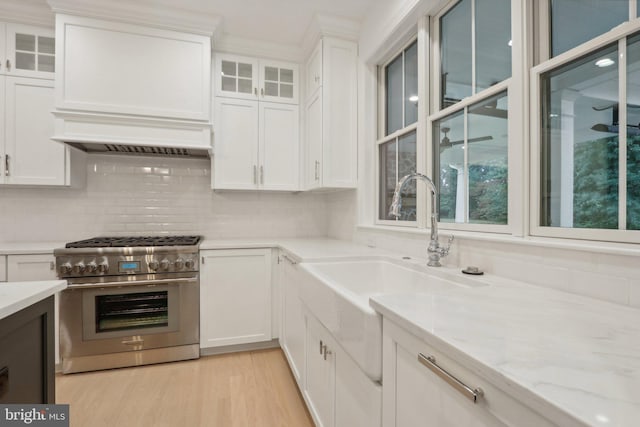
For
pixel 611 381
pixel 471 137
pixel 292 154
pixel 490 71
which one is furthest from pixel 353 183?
pixel 611 381

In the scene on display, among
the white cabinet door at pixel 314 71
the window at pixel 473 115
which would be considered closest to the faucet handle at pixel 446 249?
the window at pixel 473 115

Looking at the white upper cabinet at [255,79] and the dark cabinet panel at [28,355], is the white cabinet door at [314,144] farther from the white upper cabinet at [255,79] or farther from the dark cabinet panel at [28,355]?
the dark cabinet panel at [28,355]

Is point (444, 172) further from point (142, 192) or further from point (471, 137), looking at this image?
point (142, 192)

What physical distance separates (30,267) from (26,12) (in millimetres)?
1925

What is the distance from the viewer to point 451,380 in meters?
0.58

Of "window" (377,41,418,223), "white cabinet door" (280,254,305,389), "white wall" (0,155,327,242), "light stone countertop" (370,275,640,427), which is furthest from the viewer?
"white wall" (0,155,327,242)

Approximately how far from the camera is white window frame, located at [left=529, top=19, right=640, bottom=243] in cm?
92

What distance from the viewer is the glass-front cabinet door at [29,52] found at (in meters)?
2.29

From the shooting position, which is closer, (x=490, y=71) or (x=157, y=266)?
(x=490, y=71)

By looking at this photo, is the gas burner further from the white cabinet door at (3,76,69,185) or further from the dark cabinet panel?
the dark cabinet panel

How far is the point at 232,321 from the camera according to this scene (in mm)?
2484

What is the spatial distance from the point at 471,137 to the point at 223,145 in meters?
2.05

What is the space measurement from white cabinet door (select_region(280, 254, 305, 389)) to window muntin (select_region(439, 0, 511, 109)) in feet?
4.75
